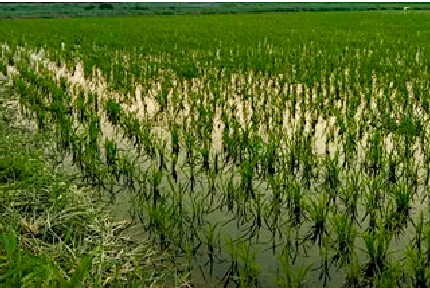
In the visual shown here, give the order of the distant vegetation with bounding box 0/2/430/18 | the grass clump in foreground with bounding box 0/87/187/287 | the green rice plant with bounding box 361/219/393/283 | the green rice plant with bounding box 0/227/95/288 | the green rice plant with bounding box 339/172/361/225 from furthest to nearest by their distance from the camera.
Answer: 1. the distant vegetation with bounding box 0/2/430/18
2. the green rice plant with bounding box 339/172/361/225
3. the green rice plant with bounding box 361/219/393/283
4. the grass clump in foreground with bounding box 0/87/187/287
5. the green rice plant with bounding box 0/227/95/288

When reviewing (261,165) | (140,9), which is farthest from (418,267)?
(140,9)

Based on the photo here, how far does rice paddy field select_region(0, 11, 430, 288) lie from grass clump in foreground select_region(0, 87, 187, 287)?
0.48ft

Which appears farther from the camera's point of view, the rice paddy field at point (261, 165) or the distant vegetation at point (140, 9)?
the distant vegetation at point (140, 9)

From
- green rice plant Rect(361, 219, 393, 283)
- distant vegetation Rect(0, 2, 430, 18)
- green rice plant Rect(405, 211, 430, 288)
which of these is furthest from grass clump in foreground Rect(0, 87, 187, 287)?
distant vegetation Rect(0, 2, 430, 18)

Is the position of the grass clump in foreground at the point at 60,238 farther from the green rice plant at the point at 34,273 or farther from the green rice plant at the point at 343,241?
the green rice plant at the point at 343,241

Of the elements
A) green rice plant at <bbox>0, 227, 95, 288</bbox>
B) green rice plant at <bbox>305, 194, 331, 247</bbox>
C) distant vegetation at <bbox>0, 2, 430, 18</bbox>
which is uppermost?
distant vegetation at <bbox>0, 2, 430, 18</bbox>

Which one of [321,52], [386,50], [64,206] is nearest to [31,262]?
[64,206]

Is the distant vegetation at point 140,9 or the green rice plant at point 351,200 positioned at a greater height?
the distant vegetation at point 140,9

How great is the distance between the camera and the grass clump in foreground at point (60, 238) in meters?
2.27

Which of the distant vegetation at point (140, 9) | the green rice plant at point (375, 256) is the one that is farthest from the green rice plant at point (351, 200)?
the distant vegetation at point (140, 9)

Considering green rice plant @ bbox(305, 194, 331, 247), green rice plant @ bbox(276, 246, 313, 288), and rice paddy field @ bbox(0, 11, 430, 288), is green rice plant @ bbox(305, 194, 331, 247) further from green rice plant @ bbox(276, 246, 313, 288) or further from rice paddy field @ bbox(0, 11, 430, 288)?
green rice plant @ bbox(276, 246, 313, 288)

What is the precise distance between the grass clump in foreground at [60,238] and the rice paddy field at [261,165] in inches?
5.8

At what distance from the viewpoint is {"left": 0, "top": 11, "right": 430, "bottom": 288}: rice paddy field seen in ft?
8.96

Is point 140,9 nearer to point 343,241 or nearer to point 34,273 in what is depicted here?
point 343,241
